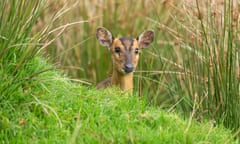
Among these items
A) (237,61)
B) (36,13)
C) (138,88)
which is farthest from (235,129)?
(36,13)

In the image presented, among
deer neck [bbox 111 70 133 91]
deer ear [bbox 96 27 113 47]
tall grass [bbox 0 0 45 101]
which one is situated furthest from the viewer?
deer ear [bbox 96 27 113 47]

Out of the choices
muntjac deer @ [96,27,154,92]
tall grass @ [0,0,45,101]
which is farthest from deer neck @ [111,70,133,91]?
tall grass @ [0,0,45,101]

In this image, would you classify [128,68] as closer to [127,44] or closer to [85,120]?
[127,44]

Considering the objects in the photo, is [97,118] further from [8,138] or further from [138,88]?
[138,88]

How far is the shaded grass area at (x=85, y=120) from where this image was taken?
6.18m

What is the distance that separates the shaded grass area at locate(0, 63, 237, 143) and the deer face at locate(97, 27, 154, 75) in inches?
81.5

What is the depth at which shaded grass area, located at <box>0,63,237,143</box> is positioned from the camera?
20.3ft

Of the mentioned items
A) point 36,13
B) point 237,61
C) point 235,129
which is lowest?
point 235,129

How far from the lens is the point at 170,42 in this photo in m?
10.2

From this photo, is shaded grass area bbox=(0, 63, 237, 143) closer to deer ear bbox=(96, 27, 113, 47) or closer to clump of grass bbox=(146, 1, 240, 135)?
clump of grass bbox=(146, 1, 240, 135)

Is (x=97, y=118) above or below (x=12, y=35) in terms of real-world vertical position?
below

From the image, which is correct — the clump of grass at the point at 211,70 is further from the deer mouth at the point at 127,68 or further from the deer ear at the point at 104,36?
the deer ear at the point at 104,36

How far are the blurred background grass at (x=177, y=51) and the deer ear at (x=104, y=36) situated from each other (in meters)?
0.27

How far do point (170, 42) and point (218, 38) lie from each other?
86.1 inches
